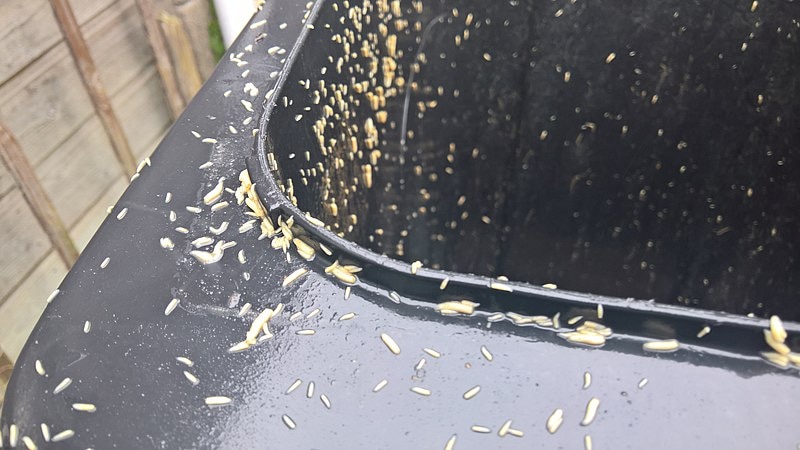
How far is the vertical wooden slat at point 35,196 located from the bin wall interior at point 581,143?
34.4 inches

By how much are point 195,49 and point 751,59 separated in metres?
1.71

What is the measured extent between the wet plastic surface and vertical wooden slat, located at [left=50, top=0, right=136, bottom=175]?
3.85ft

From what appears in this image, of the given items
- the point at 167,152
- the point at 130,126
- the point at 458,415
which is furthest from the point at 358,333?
the point at 130,126

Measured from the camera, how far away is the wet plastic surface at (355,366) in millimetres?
604

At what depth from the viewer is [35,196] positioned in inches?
65.4

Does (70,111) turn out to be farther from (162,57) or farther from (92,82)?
(162,57)

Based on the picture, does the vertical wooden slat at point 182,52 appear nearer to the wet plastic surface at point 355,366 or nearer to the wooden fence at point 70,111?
the wooden fence at point 70,111

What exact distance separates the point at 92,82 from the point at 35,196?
38 centimetres

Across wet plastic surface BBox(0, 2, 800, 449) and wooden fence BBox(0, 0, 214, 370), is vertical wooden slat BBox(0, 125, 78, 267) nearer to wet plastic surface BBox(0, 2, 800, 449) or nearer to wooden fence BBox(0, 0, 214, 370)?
wooden fence BBox(0, 0, 214, 370)

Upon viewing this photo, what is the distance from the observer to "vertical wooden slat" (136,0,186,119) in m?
1.98

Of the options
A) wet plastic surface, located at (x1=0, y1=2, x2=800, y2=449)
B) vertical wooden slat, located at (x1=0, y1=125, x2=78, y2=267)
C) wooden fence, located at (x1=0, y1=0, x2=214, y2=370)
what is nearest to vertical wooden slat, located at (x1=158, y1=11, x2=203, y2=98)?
wooden fence, located at (x1=0, y1=0, x2=214, y2=370)

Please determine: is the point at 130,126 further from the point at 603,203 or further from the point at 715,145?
the point at 715,145

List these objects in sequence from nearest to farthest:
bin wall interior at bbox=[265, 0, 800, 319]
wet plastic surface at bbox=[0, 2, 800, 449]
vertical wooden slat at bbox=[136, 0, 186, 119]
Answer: wet plastic surface at bbox=[0, 2, 800, 449]
bin wall interior at bbox=[265, 0, 800, 319]
vertical wooden slat at bbox=[136, 0, 186, 119]

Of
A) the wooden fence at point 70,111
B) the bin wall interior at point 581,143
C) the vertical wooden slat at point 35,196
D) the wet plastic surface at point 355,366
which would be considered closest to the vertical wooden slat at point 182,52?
the wooden fence at point 70,111
